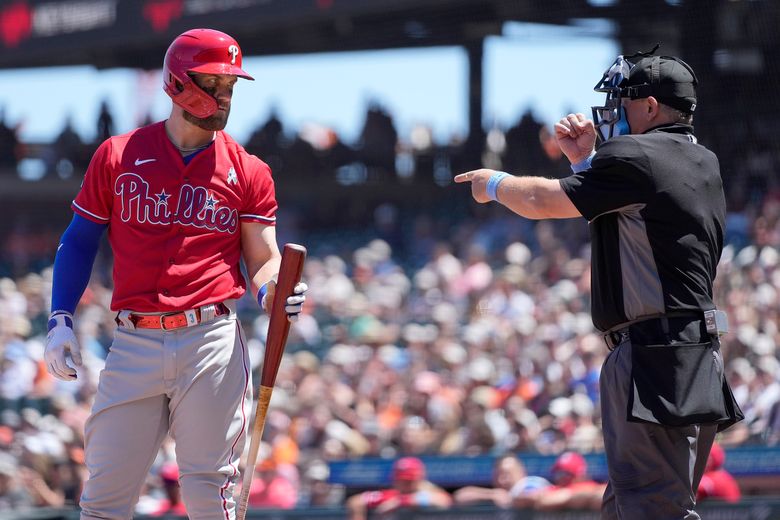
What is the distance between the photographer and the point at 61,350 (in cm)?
367

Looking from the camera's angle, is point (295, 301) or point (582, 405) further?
point (582, 405)

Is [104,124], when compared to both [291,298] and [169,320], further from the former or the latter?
[291,298]

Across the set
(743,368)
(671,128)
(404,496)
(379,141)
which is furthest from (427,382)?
(379,141)

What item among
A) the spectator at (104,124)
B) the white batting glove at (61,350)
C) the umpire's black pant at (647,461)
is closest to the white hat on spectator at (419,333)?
the white batting glove at (61,350)

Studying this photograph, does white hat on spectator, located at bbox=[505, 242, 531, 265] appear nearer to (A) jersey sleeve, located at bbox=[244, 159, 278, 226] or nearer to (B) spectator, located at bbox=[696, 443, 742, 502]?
(B) spectator, located at bbox=[696, 443, 742, 502]

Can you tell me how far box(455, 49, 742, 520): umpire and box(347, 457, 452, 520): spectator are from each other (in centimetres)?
352

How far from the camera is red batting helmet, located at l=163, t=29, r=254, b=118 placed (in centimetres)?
374

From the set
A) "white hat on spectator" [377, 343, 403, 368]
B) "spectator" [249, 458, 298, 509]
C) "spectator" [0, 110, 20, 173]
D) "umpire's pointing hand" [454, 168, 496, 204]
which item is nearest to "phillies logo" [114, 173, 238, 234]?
"umpire's pointing hand" [454, 168, 496, 204]

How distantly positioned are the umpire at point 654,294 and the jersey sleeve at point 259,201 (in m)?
0.78

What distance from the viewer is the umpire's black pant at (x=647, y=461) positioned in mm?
3369

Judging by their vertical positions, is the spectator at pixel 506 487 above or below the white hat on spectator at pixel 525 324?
below

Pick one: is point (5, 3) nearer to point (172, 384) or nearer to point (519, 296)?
point (519, 296)

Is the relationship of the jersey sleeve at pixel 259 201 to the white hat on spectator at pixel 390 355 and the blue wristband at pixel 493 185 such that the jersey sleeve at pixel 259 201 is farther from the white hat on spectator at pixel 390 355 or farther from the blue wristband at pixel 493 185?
the white hat on spectator at pixel 390 355

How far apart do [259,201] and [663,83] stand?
130 cm
